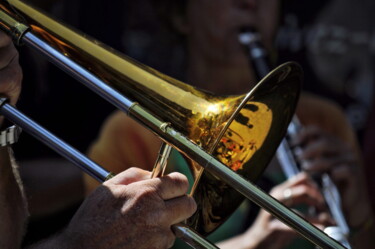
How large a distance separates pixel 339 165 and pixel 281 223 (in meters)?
0.36

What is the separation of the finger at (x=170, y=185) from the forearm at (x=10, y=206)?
1.16ft

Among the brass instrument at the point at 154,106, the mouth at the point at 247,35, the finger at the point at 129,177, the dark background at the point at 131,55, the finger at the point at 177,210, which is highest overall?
the brass instrument at the point at 154,106

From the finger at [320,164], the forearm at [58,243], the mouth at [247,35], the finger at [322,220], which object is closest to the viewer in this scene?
the forearm at [58,243]

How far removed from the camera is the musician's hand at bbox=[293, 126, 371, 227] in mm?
2252

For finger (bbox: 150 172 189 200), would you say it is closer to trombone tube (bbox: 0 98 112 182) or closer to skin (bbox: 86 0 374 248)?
trombone tube (bbox: 0 98 112 182)

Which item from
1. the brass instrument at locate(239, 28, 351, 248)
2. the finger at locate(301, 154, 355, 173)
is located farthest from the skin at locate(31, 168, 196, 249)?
the finger at locate(301, 154, 355, 173)

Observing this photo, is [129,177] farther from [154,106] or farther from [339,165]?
[339,165]

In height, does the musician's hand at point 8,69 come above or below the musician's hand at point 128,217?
above

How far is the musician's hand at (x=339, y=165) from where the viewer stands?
7.39 feet

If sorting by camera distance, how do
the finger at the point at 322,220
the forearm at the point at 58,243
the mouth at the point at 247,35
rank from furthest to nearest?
the mouth at the point at 247,35, the finger at the point at 322,220, the forearm at the point at 58,243

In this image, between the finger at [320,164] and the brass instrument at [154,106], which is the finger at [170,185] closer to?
the brass instrument at [154,106]

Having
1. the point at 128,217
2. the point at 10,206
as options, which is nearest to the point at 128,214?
the point at 128,217

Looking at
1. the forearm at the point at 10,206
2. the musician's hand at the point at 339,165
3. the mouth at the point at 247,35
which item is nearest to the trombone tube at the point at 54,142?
the forearm at the point at 10,206

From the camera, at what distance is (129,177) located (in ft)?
4.37
